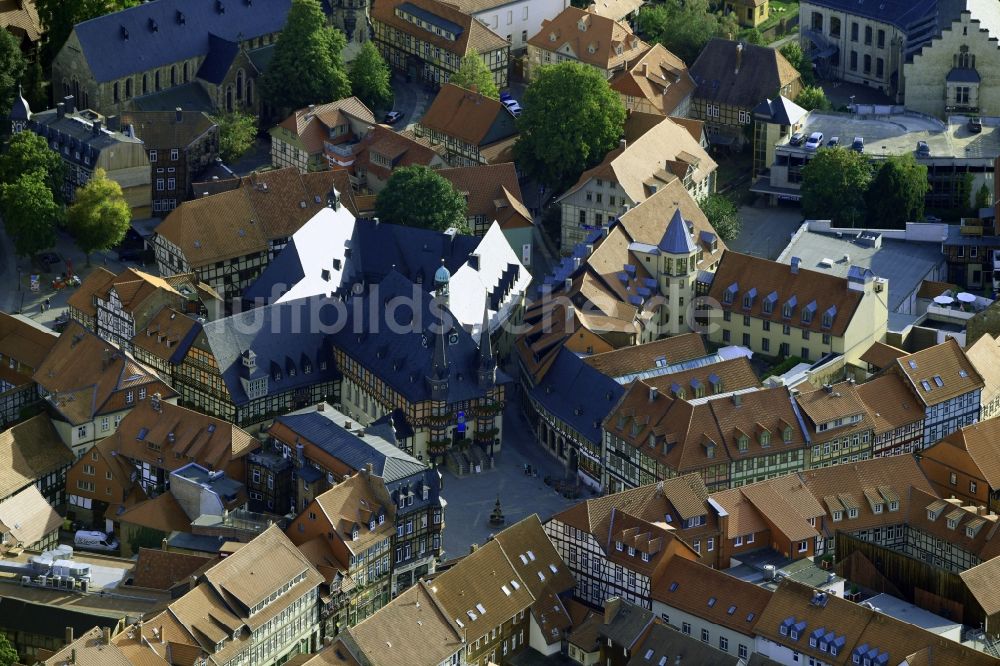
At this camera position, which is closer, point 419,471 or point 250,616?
point 250,616

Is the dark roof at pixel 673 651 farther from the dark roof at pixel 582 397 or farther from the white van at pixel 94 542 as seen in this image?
the white van at pixel 94 542

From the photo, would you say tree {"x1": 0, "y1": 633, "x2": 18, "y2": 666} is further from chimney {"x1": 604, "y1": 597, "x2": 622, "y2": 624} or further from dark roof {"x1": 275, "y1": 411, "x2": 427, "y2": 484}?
chimney {"x1": 604, "y1": 597, "x2": 622, "y2": 624}

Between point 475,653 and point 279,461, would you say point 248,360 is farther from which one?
point 475,653

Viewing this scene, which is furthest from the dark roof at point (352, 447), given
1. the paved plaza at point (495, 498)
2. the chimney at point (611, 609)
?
the chimney at point (611, 609)

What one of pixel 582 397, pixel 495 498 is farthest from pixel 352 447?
pixel 582 397

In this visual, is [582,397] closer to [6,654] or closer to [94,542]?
[94,542]

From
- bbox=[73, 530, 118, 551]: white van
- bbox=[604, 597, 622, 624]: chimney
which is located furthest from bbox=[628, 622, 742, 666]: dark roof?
bbox=[73, 530, 118, 551]: white van

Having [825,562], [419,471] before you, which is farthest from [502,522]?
[825,562]
